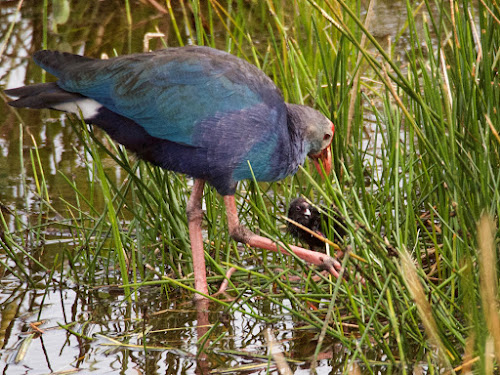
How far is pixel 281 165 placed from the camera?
297cm

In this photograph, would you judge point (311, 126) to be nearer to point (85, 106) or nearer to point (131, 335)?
point (85, 106)

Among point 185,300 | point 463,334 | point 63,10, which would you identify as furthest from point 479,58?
point 63,10

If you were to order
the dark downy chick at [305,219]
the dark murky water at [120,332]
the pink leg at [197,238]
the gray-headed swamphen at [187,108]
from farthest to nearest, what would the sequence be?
the dark downy chick at [305,219] < the pink leg at [197,238] < the gray-headed swamphen at [187,108] < the dark murky water at [120,332]

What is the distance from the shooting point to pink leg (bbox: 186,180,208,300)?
299 cm

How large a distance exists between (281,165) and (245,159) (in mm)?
173

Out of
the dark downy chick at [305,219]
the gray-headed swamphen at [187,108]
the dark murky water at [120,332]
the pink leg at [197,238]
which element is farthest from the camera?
the dark downy chick at [305,219]

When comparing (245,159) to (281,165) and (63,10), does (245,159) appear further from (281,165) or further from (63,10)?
(63,10)

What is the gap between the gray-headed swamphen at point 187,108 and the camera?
283 centimetres

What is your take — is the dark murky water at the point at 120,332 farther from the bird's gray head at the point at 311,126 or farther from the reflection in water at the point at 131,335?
the bird's gray head at the point at 311,126

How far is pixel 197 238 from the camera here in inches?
119

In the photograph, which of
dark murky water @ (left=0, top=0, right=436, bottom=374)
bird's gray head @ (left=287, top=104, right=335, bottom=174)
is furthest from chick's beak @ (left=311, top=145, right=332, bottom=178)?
dark murky water @ (left=0, top=0, right=436, bottom=374)

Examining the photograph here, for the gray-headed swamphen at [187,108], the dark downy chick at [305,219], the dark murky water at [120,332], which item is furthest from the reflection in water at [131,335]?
the dark downy chick at [305,219]

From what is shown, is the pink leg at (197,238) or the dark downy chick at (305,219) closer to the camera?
the pink leg at (197,238)

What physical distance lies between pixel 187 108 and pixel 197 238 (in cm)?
50
